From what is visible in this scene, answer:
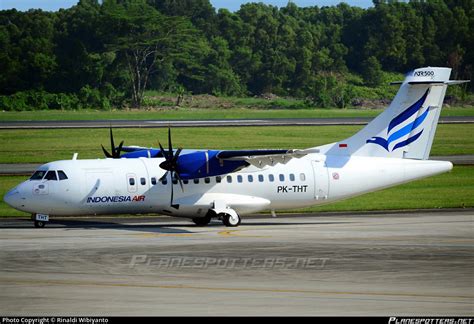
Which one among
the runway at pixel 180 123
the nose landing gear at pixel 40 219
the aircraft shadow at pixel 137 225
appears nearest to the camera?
the nose landing gear at pixel 40 219

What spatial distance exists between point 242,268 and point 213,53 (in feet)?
327

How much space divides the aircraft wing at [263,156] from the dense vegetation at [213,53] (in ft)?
231

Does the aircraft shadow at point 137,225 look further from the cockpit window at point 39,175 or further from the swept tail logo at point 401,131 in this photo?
the swept tail logo at point 401,131

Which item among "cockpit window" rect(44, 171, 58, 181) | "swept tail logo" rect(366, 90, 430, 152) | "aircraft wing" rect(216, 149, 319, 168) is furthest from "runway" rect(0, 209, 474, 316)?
"swept tail logo" rect(366, 90, 430, 152)

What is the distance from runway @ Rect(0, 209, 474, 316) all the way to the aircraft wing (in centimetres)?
272

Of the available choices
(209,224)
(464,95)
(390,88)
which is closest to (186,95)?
(390,88)

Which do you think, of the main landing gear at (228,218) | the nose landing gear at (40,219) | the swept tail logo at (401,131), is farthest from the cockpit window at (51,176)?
the swept tail logo at (401,131)

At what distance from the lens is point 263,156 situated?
115 feet

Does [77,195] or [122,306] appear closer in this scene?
[122,306]

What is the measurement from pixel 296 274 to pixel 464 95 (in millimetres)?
91031

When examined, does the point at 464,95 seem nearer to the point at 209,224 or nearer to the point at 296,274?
the point at 209,224

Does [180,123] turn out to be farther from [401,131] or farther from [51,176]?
[51,176]

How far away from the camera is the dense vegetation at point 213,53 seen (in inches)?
4195

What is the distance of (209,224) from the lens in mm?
37125
